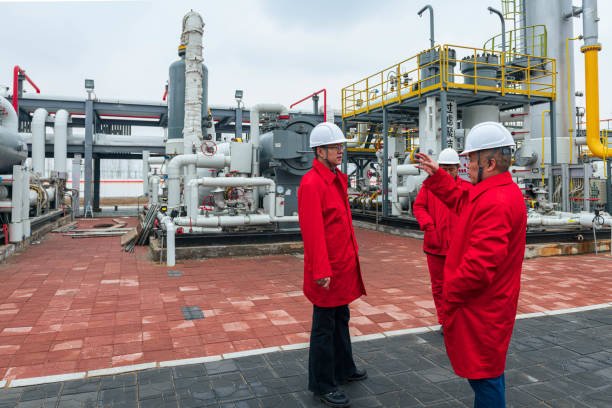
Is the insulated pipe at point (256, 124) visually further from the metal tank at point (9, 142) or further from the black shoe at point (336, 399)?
the black shoe at point (336, 399)

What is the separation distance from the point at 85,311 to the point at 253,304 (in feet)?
6.70

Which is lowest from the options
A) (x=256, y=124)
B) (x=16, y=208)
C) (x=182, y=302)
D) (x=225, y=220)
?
(x=182, y=302)

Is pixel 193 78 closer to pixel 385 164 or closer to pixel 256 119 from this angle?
pixel 256 119

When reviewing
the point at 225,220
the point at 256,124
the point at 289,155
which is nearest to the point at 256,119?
the point at 256,124

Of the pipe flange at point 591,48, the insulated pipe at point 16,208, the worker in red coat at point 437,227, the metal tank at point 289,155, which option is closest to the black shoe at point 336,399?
the worker in red coat at point 437,227

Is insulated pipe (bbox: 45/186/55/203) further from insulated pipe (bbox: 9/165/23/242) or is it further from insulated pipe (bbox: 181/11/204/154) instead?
insulated pipe (bbox: 9/165/23/242)

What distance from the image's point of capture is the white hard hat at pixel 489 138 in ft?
7.55

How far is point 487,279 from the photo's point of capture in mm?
2102

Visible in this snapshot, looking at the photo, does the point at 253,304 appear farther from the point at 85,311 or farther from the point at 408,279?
the point at 408,279

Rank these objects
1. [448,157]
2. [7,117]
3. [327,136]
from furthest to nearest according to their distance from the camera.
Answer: [7,117], [448,157], [327,136]

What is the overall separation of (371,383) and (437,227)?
5.21 ft

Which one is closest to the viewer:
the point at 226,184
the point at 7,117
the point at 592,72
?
the point at 226,184

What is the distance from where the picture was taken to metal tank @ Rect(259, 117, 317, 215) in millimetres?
9266

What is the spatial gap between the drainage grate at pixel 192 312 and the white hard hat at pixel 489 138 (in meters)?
3.77
